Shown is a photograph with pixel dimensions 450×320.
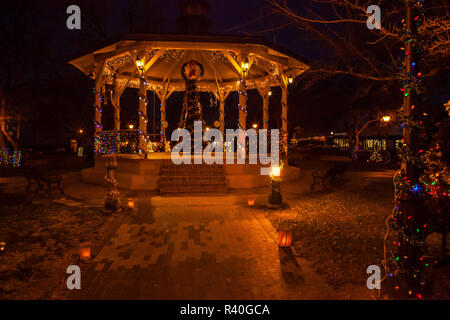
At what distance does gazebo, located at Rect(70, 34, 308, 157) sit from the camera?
12.2m

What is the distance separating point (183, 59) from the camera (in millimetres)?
16484

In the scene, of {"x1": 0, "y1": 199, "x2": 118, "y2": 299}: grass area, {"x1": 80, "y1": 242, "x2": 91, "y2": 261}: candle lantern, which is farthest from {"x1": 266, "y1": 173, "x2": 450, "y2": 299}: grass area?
{"x1": 0, "y1": 199, "x2": 118, "y2": 299}: grass area

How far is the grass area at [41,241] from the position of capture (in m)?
4.20

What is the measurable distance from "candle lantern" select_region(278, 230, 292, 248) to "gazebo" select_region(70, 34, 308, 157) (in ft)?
20.3

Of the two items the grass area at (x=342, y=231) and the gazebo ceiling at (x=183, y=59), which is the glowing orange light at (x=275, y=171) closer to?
the grass area at (x=342, y=231)

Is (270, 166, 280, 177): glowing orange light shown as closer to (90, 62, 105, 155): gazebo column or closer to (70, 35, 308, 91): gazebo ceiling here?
(70, 35, 308, 91): gazebo ceiling

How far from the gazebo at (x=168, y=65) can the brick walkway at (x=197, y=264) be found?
6.05 metres

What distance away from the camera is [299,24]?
702 cm

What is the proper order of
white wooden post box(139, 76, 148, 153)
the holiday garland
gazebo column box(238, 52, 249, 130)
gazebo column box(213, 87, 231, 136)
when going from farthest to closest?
1. gazebo column box(213, 87, 231, 136)
2. gazebo column box(238, 52, 249, 130)
3. white wooden post box(139, 76, 148, 153)
4. the holiday garland

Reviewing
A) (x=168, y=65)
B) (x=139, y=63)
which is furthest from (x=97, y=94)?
(x=168, y=65)

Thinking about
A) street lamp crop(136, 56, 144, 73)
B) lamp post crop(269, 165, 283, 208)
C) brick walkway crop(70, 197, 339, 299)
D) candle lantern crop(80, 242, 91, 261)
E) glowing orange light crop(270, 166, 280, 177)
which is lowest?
brick walkway crop(70, 197, 339, 299)

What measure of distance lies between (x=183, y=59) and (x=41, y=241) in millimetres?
12799

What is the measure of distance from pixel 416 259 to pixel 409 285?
34 centimetres
